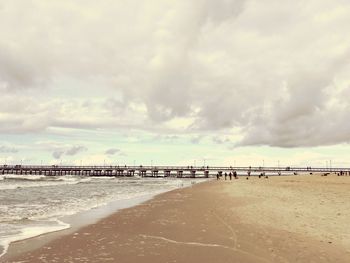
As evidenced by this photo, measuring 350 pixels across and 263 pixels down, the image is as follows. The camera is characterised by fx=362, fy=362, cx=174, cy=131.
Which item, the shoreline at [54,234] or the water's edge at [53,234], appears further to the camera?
the shoreline at [54,234]

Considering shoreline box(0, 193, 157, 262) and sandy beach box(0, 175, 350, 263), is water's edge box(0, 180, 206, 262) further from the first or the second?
sandy beach box(0, 175, 350, 263)

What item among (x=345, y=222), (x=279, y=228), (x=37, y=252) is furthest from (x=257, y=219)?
(x=37, y=252)

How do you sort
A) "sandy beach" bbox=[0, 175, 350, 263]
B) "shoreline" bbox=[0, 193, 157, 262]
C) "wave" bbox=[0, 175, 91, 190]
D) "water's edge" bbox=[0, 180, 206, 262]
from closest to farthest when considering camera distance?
"sandy beach" bbox=[0, 175, 350, 263], "water's edge" bbox=[0, 180, 206, 262], "shoreline" bbox=[0, 193, 157, 262], "wave" bbox=[0, 175, 91, 190]

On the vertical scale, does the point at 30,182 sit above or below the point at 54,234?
above

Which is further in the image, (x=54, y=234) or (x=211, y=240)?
(x=54, y=234)

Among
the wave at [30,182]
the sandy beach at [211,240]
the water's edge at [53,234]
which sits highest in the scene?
the wave at [30,182]

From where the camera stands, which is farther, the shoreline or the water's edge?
the shoreline

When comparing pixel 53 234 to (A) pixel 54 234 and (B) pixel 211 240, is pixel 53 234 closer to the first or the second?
(A) pixel 54 234

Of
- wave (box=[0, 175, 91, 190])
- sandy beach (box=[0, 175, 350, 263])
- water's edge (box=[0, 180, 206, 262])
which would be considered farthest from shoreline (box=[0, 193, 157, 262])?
wave (box=[0, 175, 91, 190])

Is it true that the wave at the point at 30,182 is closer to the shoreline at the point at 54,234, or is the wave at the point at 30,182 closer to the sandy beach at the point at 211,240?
the shoreline at the point at 54,234

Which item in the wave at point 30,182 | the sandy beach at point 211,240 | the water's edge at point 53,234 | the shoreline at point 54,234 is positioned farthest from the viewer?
the wave at point 30,182

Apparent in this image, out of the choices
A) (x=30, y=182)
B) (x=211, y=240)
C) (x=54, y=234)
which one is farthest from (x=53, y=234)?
(x=30, y=182)

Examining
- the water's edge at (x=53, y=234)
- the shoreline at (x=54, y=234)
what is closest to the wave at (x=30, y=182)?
the shoreline at (x=54, y=234)

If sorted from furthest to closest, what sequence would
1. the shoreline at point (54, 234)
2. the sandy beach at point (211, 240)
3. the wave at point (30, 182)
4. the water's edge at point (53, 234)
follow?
the wave at point (30, 182), the shoreline at point (54, 234), the water's edge at point (53, 234), the sandy beach at point (211, 240)
